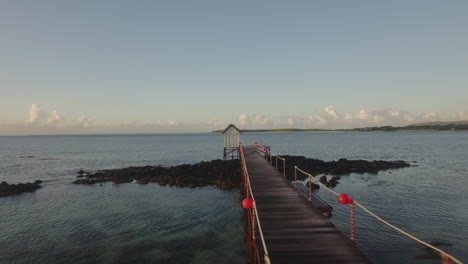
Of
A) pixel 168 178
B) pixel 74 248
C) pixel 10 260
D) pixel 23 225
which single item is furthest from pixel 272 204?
pixel 168 178

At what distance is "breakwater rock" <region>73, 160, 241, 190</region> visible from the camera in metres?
27.3

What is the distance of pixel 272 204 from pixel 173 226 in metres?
7.66

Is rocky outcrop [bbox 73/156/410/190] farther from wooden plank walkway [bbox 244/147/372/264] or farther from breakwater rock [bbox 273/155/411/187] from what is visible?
wooden plank walkway [bbox 244/147/372/264]

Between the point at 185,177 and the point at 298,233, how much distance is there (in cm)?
2211

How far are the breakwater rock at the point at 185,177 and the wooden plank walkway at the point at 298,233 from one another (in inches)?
568

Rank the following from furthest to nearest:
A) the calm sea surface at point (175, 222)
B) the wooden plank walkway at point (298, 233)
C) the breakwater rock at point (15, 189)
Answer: the breakwater rock at point (15, 189) < the calm sea surface at point (175, 222) < the wooden plank walkway at point (298, 233)

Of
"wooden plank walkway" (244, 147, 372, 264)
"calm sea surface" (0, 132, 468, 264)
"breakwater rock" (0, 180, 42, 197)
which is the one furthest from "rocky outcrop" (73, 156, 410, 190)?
"wooden plank walkway" (244, 147, 372, 264)

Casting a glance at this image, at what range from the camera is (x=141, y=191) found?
25125 millimetres

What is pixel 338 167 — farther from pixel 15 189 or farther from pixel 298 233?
pixel 15 189

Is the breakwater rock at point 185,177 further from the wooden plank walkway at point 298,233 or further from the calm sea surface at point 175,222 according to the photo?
the wooden plank walkway at point 298,233

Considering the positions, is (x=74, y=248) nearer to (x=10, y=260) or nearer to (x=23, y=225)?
(x=10, y=260)

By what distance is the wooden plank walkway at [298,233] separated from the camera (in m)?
7.20

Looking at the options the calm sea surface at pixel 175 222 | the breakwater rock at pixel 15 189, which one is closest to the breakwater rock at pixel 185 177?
the calm sea surface at pixel 175 222

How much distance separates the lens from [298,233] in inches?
337
